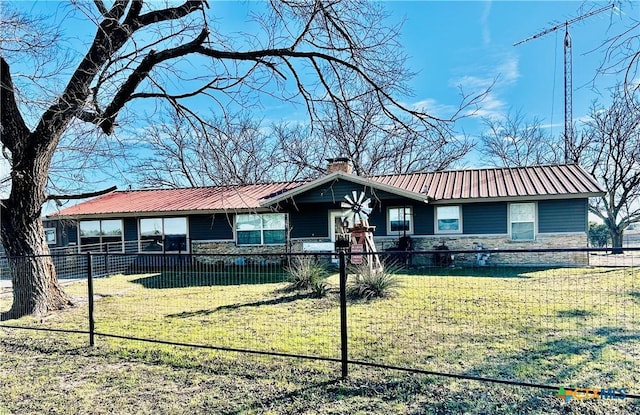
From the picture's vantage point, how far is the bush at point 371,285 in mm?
7855

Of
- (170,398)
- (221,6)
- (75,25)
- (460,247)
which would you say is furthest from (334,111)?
(460,247)

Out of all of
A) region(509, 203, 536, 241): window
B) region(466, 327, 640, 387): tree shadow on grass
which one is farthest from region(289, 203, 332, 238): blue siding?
region(466, 327, 640, 387): tree shadow on grass

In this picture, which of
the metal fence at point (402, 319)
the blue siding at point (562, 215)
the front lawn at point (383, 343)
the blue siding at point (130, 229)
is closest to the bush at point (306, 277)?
the metal fence at point (402, 319)

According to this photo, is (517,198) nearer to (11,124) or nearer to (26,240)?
(26,240)

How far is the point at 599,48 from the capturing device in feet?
9.62

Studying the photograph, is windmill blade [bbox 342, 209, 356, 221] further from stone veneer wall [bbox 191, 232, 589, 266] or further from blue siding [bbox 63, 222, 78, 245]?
blue siding [bbox 63, 222, 78, 245]

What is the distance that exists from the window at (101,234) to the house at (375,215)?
0.04 meters

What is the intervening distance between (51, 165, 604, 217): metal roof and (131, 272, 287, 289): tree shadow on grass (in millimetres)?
2125

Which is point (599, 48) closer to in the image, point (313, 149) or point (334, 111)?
point (334, 111)

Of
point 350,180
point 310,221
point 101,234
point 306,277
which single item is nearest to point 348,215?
point 350,180

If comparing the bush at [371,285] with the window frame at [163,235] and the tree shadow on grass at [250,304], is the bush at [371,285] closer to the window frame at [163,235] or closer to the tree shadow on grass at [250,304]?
the tree shadow on grass at [250,304]

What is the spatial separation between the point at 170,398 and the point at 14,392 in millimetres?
1608

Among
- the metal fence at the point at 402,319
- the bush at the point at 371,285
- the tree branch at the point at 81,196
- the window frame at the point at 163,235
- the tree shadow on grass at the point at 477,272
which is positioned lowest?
the tree shadow on grass at the point at 477,272

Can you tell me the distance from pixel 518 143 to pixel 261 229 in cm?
1880
